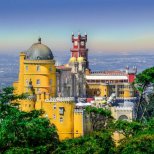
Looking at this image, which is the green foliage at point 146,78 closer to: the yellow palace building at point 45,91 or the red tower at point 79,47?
the yellow palace building at point 45,91

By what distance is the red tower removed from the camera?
90.9 metres

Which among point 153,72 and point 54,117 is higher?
point 153,72

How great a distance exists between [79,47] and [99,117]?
38.9 metres

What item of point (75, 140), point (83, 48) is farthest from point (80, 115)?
point (83, 48)

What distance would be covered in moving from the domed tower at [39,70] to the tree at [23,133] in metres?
22.7

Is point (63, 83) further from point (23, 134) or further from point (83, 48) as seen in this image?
point (23, 134)

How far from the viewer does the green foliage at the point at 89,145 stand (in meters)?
35.6

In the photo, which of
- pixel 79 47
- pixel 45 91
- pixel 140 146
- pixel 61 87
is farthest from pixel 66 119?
pixel 79 47

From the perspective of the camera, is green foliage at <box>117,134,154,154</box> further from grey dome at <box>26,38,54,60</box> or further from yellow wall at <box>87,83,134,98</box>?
yellow wall at <box>87,83,134,98</box>

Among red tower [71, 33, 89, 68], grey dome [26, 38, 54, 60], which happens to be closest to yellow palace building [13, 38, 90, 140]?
grey dome [26, 38, 54, 60]

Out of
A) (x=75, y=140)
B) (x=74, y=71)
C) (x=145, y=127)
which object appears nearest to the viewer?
(x=75, y=140)

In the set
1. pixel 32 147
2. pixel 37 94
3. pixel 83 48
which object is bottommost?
pixel 32 147

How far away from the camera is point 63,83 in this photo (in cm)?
7181

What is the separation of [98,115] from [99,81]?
88.7 feet
